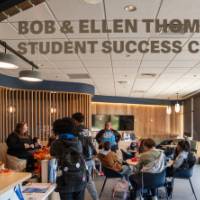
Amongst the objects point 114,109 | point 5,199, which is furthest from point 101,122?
point 5,199

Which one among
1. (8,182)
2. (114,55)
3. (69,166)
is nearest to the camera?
(8,182)

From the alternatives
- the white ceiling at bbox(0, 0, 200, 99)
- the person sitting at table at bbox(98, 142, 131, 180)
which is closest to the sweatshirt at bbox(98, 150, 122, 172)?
the person sitting at table at bbox(98, 142, 131, 180)

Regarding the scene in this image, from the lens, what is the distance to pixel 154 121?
47.8ft

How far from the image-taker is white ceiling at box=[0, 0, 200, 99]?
3.39 metres

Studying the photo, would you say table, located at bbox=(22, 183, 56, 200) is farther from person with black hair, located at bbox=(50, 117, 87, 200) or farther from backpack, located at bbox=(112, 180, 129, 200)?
backpack, located at bbox=(112, 180, 129, 200)

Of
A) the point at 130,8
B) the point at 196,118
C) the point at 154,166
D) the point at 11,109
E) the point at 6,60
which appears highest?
the point at 130,8

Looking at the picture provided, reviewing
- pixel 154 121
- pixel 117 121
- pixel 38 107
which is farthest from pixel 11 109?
pixel 154 121

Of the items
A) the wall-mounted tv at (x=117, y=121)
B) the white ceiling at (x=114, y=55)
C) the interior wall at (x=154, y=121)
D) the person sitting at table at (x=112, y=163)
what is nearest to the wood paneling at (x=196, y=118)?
the interior wall at (x=154, y=121)

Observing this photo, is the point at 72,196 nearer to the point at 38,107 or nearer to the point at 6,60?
the point at 6,60

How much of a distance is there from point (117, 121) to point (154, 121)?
2.09 metres

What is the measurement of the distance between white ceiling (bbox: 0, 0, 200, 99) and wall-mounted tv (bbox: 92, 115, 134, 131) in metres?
4.37

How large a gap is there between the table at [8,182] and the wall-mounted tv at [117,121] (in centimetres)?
1083

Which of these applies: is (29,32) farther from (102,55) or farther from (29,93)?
(29,93)

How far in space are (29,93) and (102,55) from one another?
4154 mm
